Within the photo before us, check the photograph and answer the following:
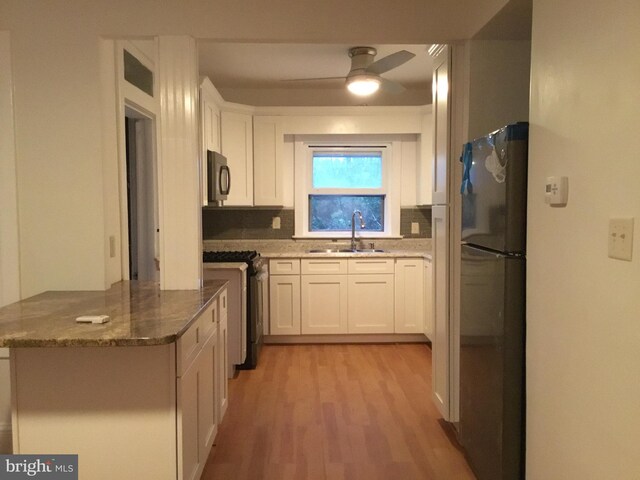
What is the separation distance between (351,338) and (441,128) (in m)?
2.49

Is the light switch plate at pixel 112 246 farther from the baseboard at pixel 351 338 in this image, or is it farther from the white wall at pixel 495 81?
the baseboard at pixel 351 338

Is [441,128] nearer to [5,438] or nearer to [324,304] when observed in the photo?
[324,304]

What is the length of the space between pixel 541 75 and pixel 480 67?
0.77m

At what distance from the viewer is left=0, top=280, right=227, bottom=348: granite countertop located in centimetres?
→ 149

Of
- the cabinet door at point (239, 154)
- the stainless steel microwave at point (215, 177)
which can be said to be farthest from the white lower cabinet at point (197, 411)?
the cabinet door at point (239, 154)

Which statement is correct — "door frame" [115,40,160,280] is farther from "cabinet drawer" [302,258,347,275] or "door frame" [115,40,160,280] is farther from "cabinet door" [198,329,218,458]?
"cabinet drawer" [302,258,347,275]

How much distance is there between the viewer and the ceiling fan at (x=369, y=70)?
3.25m

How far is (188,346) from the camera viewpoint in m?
1.82

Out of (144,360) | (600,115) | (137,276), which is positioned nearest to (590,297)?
(600,115)

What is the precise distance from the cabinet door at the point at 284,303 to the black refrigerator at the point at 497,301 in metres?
2.37

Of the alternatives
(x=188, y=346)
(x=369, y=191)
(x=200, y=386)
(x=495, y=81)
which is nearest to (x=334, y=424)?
(x=200, y=386)

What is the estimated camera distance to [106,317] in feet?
5.56

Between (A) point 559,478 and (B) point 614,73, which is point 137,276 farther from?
(B) point 614,73

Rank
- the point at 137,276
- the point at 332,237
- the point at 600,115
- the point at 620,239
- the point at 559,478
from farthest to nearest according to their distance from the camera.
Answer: the point at 332,237
the point at 137,276
the point at 559,478
the point at 600,115
the point at 620,239
